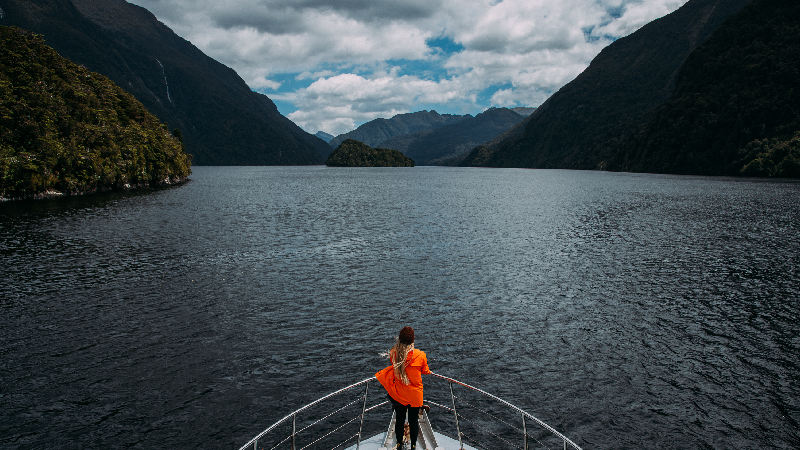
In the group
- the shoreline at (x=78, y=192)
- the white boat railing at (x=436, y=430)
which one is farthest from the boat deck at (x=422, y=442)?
the shoreline at (x=78, y=192)

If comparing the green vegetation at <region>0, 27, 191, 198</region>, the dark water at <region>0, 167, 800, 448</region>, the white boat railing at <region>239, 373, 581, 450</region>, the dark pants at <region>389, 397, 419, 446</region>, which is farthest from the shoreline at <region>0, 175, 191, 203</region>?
the dark pants at <region>389, 397, 419, 446</region>

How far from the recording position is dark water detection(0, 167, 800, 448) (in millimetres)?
16406

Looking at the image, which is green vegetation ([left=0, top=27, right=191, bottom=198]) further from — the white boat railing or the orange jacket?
the orange jacket

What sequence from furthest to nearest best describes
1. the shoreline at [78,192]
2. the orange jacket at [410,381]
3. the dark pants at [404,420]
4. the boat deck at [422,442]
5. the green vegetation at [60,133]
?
the shoreline at [78,192] → the green vegetation at [60,133] → the boat deck at [422,442] → the dark pants at [404,420] → the orange jacket at [410,381]

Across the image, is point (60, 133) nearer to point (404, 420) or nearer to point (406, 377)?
point (404, 420)

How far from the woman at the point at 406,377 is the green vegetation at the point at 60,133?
309ft

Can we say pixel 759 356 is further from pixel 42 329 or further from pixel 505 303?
pixel 42 329

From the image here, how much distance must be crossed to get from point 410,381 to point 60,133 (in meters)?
113

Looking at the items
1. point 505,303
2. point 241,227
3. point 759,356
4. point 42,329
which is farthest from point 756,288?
point 241,227

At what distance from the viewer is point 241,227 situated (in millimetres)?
59094

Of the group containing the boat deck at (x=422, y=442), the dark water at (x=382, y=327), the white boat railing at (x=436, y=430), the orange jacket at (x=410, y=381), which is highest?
the orange jacket at (x=410, y=381)

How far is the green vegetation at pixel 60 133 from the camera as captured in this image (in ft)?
265

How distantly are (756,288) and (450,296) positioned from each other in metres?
23.0

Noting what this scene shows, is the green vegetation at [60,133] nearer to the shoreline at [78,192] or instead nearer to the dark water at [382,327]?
the shoreline at [78,192]
